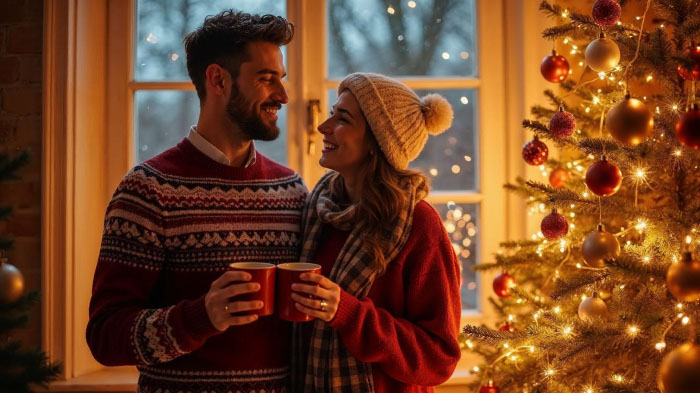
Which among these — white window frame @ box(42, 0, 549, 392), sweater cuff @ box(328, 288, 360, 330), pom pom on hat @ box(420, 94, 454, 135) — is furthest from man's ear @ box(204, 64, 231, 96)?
white window frame @ box(42, 0, 549, 392)

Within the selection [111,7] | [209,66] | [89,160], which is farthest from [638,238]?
[111,7]

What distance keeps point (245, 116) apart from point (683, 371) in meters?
1.13

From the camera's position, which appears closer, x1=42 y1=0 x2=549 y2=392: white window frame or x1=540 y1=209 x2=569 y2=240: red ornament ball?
x1=540 y1=209 x2=569 y2=240: red ornament ball

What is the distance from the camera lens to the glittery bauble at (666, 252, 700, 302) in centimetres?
113

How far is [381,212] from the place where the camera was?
162 cm

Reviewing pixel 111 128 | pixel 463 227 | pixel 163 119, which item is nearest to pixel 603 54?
pixel 463 227

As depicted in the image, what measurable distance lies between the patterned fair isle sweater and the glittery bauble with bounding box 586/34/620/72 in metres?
0.86

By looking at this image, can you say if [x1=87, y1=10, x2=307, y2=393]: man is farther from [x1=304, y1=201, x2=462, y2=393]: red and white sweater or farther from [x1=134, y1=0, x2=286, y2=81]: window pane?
[x1=134, y1=0, x2=286, y2=81]: window pane

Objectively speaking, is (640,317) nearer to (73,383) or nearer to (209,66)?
(209,66)

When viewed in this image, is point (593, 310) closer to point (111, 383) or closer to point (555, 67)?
point (555, 67)

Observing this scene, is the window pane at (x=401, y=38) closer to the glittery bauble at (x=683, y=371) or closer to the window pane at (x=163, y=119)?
the window pane at (x=163, y=119)

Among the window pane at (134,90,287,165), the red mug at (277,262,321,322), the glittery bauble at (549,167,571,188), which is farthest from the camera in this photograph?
the window pane at (134,90,287,165)

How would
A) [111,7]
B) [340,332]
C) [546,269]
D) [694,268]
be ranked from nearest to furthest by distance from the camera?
1. [694,268]
2. [340,332]
3. [546,269]
4. [111,7]

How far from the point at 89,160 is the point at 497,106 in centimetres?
153
